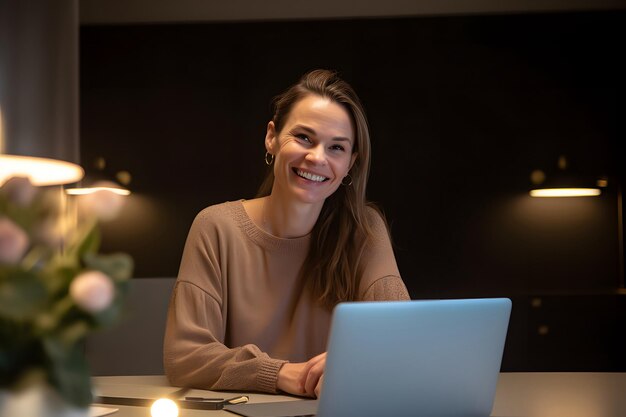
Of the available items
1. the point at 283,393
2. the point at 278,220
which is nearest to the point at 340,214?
the point at 278,220

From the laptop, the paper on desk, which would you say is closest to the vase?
the laptop

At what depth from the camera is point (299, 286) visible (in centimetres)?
202

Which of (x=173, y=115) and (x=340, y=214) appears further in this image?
(x=173, y=115)

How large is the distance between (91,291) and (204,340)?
118cm

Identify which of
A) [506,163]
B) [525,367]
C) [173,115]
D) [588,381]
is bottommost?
[525,367]

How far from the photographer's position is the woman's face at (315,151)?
200cm

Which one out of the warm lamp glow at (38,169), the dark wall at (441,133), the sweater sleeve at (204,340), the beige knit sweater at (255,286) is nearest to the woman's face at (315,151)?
the beige knit sweater at (255,286)

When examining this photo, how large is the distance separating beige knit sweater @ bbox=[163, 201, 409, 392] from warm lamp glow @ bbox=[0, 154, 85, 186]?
450 mm

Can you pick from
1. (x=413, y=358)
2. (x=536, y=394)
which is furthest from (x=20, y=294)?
(x=536, y=394)

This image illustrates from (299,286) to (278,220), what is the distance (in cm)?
17

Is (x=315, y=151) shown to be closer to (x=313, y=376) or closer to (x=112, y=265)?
(x=313, y=376)

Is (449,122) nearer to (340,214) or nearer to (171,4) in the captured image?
(171,4)

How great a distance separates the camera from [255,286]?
1.99 meters

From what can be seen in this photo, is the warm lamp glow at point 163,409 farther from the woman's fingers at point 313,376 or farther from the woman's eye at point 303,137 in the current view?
the woman's eye at point 303,137
